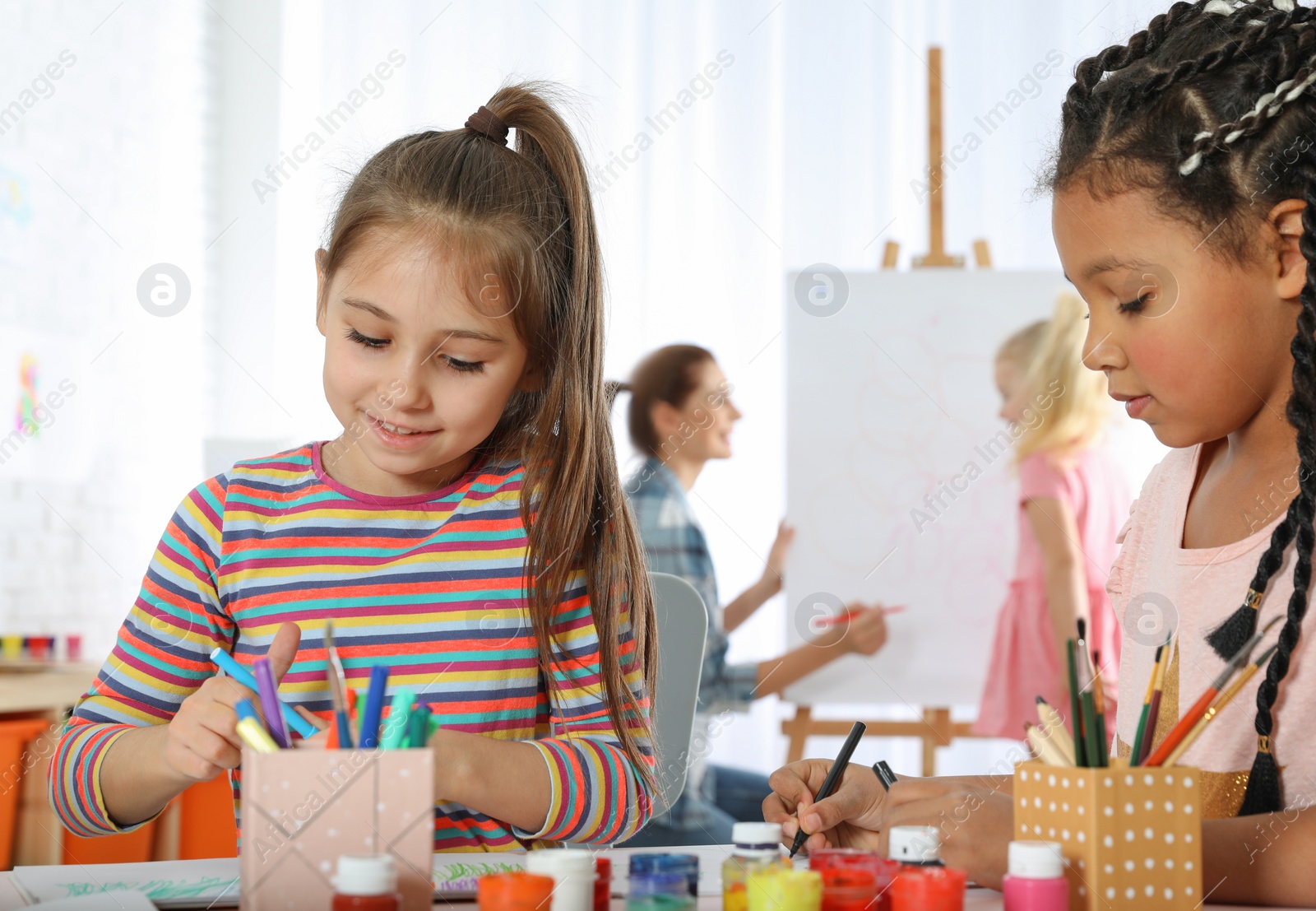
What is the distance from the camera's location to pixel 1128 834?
525mm

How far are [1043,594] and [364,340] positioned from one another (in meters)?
2.05

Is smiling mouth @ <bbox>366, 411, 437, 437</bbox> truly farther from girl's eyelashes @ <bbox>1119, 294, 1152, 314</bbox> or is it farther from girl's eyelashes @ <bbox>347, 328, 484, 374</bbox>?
girl's eyelashes @ <bbox>1119, 294, 1152, 314</bbox>

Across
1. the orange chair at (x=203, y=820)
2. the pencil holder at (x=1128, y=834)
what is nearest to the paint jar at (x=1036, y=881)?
the pencil holder at (x=1128, y=834)

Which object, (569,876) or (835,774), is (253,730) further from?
(835,774)

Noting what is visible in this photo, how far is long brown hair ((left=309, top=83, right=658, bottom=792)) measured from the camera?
87 centimetres

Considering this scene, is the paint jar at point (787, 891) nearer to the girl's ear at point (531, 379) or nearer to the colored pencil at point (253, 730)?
the colored pencil at point (253, 730)

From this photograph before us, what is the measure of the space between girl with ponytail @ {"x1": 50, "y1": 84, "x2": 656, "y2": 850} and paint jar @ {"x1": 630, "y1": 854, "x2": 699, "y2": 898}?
8.7 inches

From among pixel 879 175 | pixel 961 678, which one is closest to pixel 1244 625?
pixel 961 678

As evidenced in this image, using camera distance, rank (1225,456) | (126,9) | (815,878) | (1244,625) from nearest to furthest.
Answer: (815,878), (1244,625), (1225,456), (126,9)

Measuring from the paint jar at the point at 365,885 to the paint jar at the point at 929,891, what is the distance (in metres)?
0.22

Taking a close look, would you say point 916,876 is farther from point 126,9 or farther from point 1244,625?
point 126,9

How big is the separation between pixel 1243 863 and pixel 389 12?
329 cm

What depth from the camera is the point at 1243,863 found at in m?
0.63

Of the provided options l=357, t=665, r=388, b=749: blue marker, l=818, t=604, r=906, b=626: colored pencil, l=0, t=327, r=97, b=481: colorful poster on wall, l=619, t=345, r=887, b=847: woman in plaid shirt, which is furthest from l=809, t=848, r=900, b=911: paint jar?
l=0, t=327, r=97, b=481: colorful poster on wall
